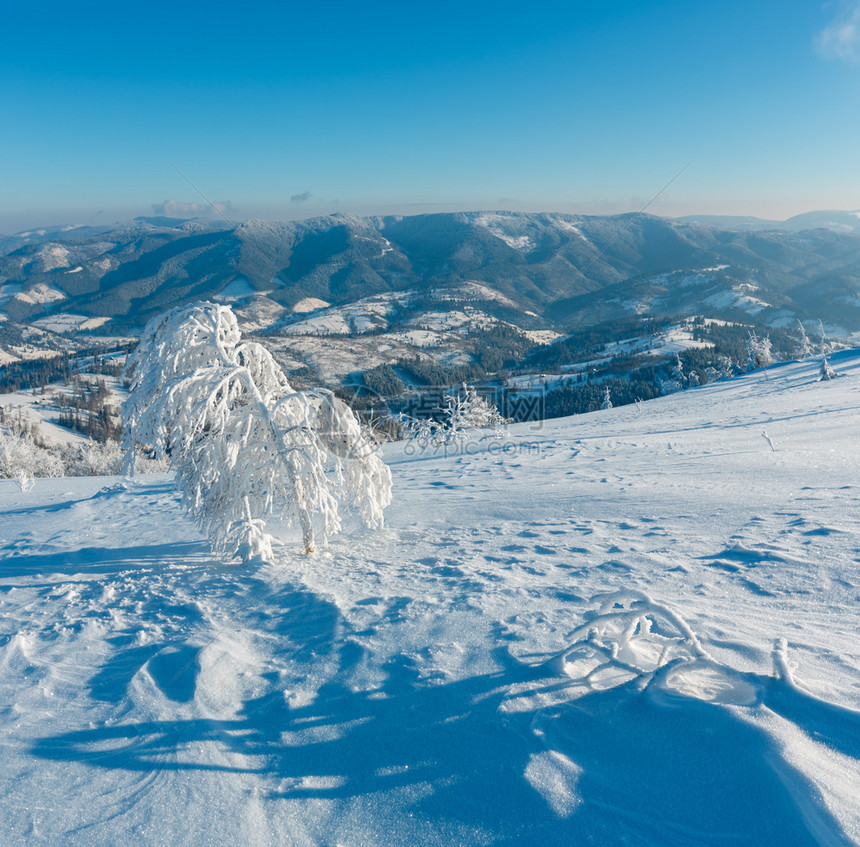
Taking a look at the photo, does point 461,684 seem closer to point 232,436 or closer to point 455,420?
point 232,436

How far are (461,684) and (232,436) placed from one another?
6.51 m

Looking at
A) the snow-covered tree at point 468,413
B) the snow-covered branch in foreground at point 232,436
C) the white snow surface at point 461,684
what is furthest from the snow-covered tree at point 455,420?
the white snow surface at point 461,684

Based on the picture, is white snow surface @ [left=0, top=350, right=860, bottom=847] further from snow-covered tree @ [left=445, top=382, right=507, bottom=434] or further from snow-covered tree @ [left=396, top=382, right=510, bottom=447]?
snow-covered tree @ [left=445, top=382, right=507, bottom=434]

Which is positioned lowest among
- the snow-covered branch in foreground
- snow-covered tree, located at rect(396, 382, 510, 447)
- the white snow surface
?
snow-covered tree, located at rect(396, 382, 510, 447)

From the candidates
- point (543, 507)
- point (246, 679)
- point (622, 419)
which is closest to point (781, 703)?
point (246, 679)

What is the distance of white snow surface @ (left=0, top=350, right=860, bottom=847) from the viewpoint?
322 cm

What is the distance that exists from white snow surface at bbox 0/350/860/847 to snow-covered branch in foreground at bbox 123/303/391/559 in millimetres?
1153

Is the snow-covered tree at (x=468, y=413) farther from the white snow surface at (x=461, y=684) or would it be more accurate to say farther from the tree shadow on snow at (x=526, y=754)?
the tree shadow on snow at (x=526, y=754)

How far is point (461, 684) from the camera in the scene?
469 cm

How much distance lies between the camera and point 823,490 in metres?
10.1

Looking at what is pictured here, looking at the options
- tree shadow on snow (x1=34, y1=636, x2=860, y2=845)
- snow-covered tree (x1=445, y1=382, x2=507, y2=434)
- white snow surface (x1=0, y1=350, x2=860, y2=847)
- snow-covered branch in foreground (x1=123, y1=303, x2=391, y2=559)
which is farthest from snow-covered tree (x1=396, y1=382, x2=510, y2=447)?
tree shadow on snow (x1=34, y1=636, x2=860, y2=845)

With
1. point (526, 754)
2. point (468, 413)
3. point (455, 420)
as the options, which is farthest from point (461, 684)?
point (468, 413)

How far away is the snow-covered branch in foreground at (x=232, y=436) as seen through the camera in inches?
349

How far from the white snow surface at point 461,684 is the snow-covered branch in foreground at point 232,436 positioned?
1153 millimetres
